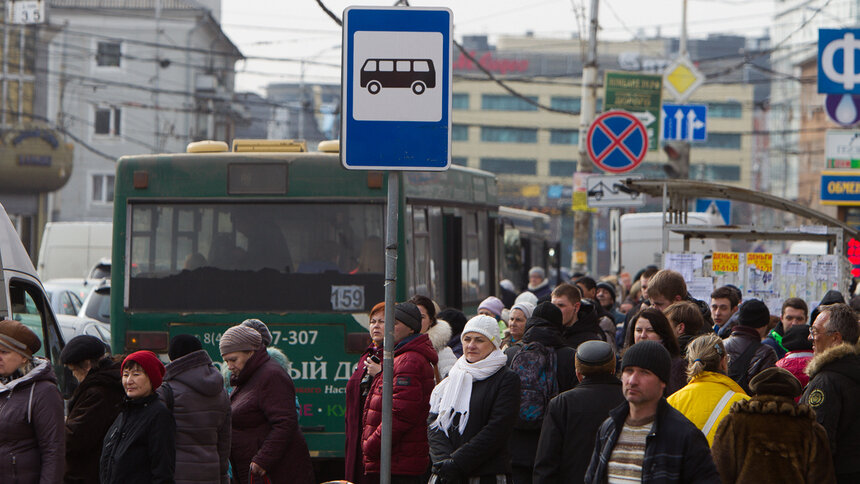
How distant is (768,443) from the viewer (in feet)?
18.1

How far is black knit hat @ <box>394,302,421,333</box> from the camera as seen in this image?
741cm

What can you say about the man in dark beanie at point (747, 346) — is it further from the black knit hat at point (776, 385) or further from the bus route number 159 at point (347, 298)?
the bus route number 159 at point (347, 298)

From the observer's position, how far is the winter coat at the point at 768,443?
5.51 meters

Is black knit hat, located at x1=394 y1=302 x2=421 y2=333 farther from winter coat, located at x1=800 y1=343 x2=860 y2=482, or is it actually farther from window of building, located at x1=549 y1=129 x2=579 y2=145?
window of building, located at x1=549 y1=129 x2=579 y2=145

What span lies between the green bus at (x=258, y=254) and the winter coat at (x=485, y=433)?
413 centimetres

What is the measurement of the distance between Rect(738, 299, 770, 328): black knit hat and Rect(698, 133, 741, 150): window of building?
335 feet

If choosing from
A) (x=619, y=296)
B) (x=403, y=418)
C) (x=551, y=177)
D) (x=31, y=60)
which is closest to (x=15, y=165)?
(x=31, y=60)

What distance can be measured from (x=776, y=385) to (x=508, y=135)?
100430 millimetres

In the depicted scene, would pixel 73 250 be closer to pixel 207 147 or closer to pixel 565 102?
pixel 207 147

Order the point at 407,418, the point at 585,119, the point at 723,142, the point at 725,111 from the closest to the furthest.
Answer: the point at 407,418
the point at 585,119
the point at 725,111
the point at 723,142

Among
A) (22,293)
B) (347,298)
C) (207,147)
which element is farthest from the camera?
(207,147)

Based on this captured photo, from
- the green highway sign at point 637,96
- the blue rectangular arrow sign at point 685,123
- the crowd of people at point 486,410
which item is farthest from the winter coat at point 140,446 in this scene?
the blue rectangular arrow sign at point 685,123

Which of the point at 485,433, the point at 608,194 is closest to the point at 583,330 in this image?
the point at 485,433

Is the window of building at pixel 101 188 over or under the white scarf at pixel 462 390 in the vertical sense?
over
